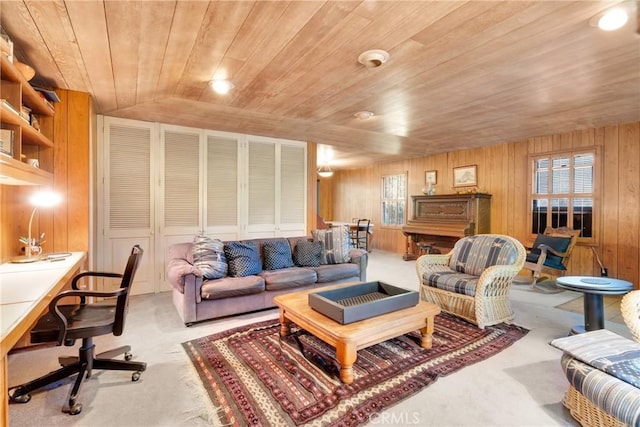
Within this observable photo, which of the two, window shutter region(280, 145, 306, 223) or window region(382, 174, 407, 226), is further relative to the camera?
window region(382, 174, 407, 226)

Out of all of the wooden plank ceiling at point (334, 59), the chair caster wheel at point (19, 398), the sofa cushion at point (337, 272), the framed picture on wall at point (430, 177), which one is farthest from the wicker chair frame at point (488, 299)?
the framed picture on wall at point (430, 177)

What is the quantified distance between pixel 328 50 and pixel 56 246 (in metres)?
3.07

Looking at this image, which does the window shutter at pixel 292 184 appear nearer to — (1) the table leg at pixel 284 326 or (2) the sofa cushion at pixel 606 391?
(1) the table leg at pixel 284 326

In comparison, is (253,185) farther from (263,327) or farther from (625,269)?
(625,269)

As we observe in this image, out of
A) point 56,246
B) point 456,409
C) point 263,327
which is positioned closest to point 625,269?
point 456,409

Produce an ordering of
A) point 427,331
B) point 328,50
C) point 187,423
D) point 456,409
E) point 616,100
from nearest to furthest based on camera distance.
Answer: point 187,423
point 456,409
point 328,50
point 427,331
point 616,100

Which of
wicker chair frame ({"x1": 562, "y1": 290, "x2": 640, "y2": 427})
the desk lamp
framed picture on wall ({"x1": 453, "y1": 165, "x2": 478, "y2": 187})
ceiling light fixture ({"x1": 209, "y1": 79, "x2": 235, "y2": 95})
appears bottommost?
wicker chair frame ({"x1": 562, "y1": 290, "x2": 640, "y2": 427})

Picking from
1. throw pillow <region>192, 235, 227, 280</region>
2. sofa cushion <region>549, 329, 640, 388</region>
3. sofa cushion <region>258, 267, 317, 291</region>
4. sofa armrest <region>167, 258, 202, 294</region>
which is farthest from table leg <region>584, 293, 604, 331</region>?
sofa armrest <region>167, 258, 202, 294</region>

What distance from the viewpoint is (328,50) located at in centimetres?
223

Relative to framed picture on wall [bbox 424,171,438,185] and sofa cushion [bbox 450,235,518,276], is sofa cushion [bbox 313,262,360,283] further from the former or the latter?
framed picture on wall [bbox 424,171,438,185]

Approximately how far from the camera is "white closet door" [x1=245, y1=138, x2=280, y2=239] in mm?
4949

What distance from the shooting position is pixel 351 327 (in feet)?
6.79

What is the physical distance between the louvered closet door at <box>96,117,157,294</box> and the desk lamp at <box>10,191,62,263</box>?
107 cm

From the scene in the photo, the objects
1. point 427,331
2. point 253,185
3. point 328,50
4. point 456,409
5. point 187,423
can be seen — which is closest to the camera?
point 187,423
